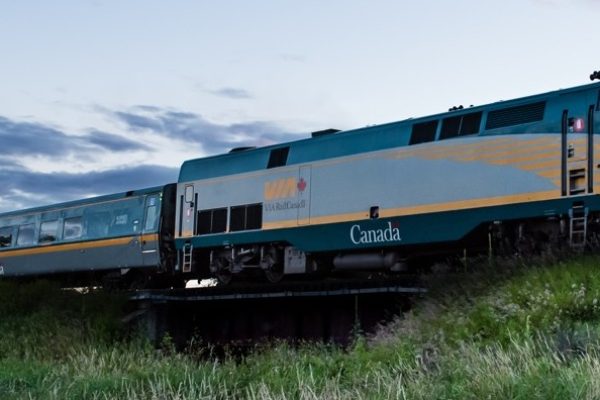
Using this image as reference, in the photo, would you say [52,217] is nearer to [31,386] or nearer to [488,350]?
[31,386]

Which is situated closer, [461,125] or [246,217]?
[461,125]

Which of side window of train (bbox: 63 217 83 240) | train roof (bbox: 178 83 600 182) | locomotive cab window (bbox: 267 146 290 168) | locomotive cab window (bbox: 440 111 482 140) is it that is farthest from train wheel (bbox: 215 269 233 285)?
side window of train (bbox: 63 217 83 240)

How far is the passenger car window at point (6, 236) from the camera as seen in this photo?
128ft

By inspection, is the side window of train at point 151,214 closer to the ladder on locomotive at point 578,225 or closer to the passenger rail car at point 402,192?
the passenger rail car at point 402,192

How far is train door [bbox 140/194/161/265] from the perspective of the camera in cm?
3061

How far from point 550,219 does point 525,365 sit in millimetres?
7487

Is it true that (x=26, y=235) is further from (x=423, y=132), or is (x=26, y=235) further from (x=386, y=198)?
(x=423, y=132)

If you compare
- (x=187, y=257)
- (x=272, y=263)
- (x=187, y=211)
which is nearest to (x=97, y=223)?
(x=187, y=211)

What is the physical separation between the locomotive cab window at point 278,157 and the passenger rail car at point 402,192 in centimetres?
3

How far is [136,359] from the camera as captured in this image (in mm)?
22312

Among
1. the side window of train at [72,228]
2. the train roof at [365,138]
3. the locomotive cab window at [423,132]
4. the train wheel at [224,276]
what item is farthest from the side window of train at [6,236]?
the locomotive cab window at [423,132]

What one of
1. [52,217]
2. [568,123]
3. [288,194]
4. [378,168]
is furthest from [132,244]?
[568,123]

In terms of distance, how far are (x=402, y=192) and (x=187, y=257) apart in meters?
8.93

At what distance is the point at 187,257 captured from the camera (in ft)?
93.5
